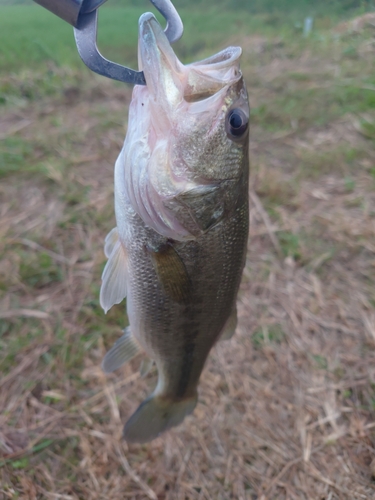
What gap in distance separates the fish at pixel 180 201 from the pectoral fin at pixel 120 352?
0.07 meters

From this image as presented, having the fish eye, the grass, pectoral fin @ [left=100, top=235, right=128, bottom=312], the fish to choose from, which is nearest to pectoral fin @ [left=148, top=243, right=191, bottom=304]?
the fish

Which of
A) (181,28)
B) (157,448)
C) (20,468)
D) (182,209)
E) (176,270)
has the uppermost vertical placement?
(181,28)

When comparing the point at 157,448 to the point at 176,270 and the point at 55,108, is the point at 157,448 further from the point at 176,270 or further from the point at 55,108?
the point at 55,108

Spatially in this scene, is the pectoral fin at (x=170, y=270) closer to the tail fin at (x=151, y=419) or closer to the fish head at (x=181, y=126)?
the fish head at (x=181, y=126)

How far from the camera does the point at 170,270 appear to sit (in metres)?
0.96

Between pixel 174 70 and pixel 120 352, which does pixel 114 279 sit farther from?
pixel 174 70

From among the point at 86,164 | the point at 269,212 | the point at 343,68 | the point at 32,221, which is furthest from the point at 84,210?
the point at 343,68

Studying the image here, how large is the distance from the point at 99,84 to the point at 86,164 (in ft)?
6.23

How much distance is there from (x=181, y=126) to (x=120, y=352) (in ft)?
2.56

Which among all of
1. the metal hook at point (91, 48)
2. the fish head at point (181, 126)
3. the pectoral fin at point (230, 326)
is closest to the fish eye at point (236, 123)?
the fish head at point (181, 126)

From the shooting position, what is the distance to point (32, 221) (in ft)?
8.66

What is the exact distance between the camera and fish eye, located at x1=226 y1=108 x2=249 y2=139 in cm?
81

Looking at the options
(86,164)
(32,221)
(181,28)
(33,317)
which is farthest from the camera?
(86,164)

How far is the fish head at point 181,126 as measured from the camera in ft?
2.58
